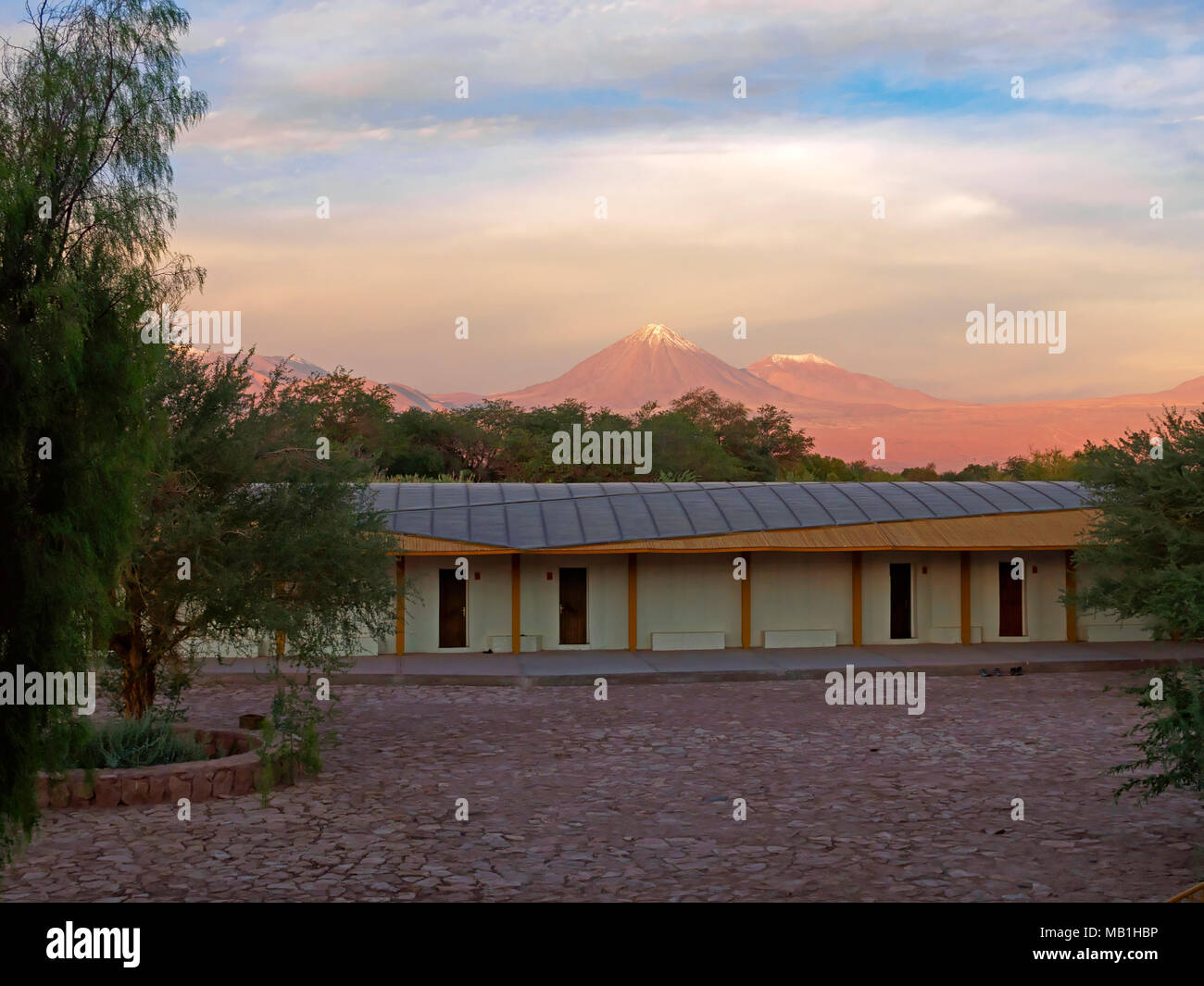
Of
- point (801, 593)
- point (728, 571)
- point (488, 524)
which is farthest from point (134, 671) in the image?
point (801, 593)

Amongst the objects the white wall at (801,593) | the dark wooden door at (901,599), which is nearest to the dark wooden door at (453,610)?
the white wall at (801,593)

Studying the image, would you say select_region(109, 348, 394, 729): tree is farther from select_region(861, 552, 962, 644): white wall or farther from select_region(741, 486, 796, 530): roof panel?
select_region(861, 552, 962, 644): white wall

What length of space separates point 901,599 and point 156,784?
20.9 m

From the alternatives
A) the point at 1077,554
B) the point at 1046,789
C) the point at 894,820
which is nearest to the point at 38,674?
the point at 894,820

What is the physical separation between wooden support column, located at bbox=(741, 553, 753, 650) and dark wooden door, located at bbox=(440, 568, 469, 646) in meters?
6.90

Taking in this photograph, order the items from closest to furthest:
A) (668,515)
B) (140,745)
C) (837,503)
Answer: (140,745)
(668,515)
(837,503)

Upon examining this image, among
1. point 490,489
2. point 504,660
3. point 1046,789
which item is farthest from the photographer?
point 490,489

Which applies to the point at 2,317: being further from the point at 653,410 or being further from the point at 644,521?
the point at 653,410

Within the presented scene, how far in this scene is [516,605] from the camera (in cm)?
2597

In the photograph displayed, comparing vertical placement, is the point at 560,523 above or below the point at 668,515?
below

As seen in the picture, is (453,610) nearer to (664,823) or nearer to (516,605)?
(516,605)
